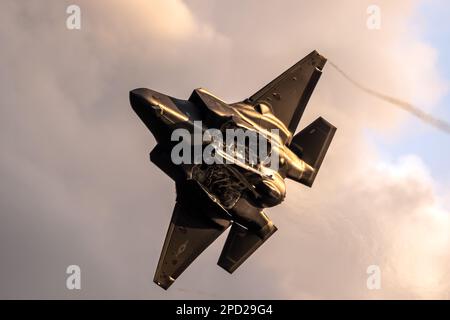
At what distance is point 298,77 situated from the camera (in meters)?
54.2

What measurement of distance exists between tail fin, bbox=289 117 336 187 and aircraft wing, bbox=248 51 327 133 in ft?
3.85

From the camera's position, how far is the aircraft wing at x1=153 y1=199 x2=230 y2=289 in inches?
2111

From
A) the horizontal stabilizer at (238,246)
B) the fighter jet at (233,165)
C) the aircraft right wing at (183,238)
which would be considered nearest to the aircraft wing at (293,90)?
the fighter jet at (233,165)

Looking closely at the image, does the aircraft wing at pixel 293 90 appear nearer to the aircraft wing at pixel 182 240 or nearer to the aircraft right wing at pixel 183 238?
the aircraft right wing at pixel 183 238

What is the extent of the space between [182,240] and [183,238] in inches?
7.2

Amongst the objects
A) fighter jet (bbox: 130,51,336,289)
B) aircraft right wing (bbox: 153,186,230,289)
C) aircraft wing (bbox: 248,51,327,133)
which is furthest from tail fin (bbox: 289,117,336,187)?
aircraft right wing (bbox: 153,186,230,289)

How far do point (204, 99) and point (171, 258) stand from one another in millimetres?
13951

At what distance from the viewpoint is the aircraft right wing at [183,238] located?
53594 millimetres

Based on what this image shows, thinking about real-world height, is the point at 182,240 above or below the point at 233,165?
below

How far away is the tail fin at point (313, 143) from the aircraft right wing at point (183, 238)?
Answer: 8309 millimetres

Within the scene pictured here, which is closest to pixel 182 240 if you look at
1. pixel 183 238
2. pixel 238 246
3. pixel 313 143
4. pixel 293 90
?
pixel 183 238

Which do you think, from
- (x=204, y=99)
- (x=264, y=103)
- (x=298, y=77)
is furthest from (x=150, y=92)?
(x=298, y=77)

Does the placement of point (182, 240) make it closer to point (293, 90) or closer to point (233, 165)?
point (233, 165)

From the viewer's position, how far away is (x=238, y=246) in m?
54.4
